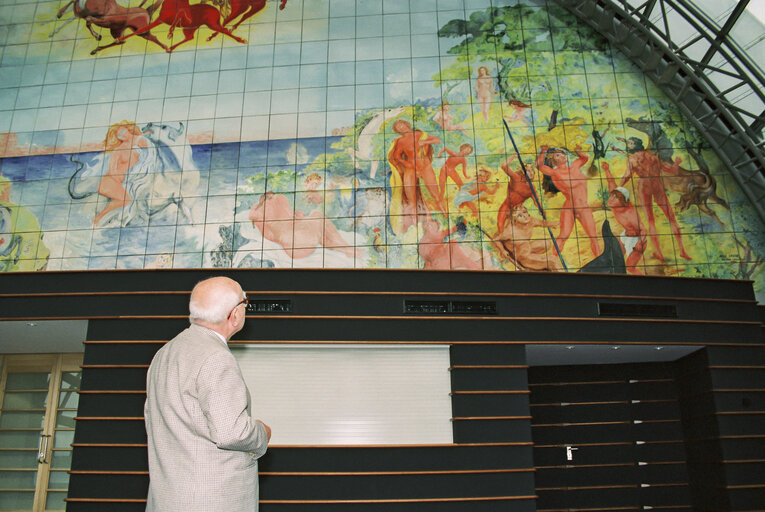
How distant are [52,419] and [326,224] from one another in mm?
4752

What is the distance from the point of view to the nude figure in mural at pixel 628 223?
8742mm

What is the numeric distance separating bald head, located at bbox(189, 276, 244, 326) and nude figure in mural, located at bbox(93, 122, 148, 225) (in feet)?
23.6

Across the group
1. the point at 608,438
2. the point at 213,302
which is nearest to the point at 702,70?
the point at 608,438

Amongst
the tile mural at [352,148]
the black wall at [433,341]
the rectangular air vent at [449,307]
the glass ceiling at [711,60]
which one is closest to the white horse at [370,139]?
the tile mural at [352,148]

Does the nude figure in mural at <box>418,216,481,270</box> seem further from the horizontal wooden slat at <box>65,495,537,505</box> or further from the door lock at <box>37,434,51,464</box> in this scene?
the door lock at <box>37,434,51,464</box>

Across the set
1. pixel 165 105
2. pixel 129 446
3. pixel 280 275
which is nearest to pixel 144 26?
pixel 165 105

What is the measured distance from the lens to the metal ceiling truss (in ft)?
28.8

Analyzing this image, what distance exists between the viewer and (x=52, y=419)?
8664 mm

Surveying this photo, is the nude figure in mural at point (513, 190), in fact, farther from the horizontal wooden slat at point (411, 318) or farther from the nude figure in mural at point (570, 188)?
the horizontal wooden slat at point (411, 318)

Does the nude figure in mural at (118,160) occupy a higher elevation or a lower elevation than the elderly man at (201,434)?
higher

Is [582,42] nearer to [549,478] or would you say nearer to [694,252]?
[694,252]

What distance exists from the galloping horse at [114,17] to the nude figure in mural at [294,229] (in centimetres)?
370

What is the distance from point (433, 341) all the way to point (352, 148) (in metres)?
3.55

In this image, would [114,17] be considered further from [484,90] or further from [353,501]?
[353,501]
